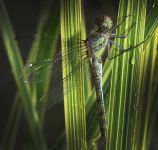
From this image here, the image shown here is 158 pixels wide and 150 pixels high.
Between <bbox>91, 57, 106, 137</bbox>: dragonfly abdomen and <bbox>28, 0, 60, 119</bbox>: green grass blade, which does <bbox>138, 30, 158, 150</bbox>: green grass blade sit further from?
<bbox>28, 0, 60, 119</bbox>: green grass blade

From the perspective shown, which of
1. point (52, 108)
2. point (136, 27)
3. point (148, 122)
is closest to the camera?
point (136, 27)

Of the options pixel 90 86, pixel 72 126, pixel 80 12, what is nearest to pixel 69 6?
pixel 80 12

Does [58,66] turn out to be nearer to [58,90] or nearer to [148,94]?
[58,90]

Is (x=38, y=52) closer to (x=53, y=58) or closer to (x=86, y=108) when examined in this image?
(x=53, y=58)

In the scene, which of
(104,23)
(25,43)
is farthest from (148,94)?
(25,43)

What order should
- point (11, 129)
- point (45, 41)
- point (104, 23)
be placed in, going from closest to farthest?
point (104, 23) < point (45, 41) < point (11, 129)

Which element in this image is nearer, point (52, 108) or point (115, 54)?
point (115, 54)
